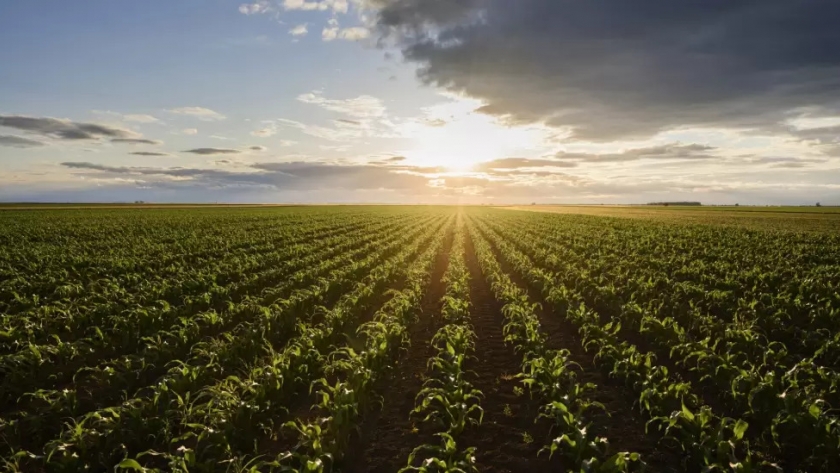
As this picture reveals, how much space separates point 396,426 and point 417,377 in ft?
6.48

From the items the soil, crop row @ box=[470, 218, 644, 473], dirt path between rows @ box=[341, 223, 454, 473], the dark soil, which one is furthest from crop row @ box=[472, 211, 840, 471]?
dirt path between rows @ box=[341, 223, 454, 473]

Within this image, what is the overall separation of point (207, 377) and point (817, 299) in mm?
15907

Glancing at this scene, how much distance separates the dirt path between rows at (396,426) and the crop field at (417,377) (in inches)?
1.5

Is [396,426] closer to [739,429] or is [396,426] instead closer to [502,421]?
[502,421]

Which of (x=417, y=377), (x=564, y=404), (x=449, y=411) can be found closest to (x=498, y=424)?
(x=449, y=411)

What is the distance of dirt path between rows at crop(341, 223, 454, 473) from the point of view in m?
5.99

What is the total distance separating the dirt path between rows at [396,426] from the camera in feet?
19.6

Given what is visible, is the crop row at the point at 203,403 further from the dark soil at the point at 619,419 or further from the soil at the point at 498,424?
the dark soil at the point at 619,419

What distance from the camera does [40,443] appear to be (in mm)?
6199

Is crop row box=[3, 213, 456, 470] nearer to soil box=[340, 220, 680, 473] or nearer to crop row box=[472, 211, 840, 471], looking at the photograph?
soil box=[340, 220, 680, 473]

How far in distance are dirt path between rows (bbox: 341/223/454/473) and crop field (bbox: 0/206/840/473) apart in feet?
0.13

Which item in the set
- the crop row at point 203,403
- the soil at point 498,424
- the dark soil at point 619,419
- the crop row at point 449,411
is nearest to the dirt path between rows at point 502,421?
the soil at point 498,424

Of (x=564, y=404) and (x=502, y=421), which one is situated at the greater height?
(x=564, y=404)

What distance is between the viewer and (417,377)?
889cm
